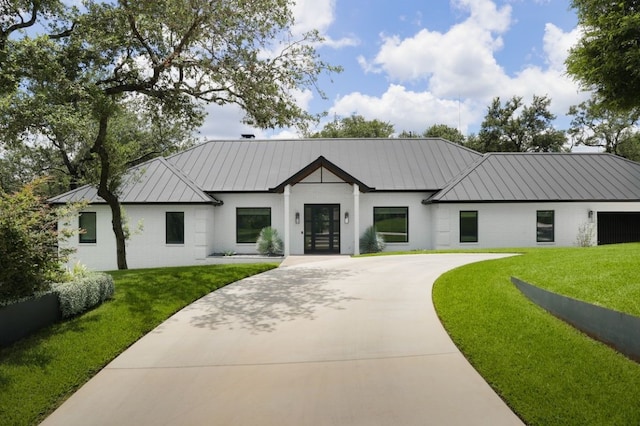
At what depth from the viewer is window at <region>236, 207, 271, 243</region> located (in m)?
19.8

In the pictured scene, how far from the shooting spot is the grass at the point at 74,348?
4.38 m

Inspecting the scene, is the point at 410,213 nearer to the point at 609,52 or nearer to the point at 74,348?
the point at 609,52

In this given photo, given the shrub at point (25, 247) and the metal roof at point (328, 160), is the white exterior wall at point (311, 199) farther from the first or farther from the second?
the shrub at point (25, 247)

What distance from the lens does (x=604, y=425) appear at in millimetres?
3660

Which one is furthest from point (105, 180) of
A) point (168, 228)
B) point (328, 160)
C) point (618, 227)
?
point (618, 227)

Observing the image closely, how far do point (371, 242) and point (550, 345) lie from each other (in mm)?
13988

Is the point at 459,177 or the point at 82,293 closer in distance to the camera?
the point at 82,293

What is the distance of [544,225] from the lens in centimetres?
1930

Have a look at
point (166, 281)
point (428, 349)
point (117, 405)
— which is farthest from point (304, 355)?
point (166, 281)

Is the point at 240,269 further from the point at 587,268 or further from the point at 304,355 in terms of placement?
the point at 587,268

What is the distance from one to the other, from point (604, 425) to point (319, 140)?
21570 millimetres

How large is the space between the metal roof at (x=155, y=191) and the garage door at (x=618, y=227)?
1925 cm

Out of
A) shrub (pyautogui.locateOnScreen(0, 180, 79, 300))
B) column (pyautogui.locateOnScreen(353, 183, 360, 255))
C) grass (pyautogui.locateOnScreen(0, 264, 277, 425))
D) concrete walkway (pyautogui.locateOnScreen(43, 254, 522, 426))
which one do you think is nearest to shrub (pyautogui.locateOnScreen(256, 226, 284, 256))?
column (pyautogui.locateOnScreen(353, 183, 360, 255))

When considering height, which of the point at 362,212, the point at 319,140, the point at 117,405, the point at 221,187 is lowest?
the point at 117,405
